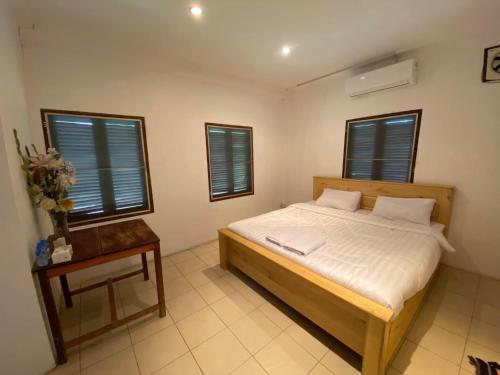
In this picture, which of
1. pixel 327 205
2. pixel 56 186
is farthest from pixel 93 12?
pixel 327 205

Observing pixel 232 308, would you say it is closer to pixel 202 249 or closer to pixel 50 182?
pixel 202 249

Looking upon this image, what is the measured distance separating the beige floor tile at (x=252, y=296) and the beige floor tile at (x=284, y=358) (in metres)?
0.41

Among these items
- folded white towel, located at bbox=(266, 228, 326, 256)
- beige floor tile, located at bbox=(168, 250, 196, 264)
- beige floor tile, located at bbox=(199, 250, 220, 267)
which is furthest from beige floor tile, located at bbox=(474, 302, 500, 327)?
beige floor tile, located at bbox=(168, 250, 196, 264)

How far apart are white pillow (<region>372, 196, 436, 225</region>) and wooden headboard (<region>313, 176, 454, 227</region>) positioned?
0.11m

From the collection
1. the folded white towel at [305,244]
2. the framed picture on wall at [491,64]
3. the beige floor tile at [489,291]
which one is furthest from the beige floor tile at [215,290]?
the framed picture on wall at [491,64]

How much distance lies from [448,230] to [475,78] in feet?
5.46

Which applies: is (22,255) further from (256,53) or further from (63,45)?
(256,53)

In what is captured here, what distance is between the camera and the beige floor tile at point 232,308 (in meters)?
1.81

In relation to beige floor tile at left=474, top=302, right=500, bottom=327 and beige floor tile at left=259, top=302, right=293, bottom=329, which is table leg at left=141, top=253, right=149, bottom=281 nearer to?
beige floor tile at left=259, top=302, right=293, bottom=329

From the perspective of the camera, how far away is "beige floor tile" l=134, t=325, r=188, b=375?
141cm

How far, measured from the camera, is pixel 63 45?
200cm

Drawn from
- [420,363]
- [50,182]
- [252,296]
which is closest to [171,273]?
[252,296]

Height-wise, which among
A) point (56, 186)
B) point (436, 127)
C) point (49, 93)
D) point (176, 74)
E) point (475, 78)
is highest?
point (176, 74)

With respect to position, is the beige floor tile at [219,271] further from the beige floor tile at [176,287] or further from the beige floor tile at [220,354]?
the beige floor tile at [220,354]
